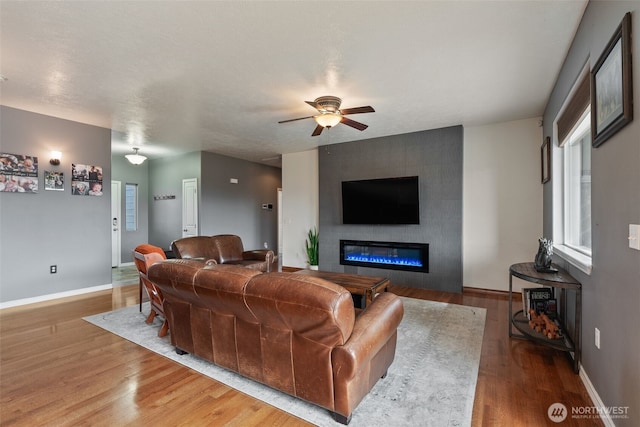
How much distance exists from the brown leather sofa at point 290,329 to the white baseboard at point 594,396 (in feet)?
4.04

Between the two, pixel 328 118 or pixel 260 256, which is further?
pixel 260 256

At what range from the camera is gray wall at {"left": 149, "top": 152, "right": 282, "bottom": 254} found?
22.5 ft

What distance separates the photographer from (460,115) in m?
4.27

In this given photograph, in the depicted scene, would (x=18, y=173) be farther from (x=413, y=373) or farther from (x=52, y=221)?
(x=413, y=373)

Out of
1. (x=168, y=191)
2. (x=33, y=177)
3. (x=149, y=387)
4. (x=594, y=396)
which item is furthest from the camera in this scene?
(x=168, y=191)

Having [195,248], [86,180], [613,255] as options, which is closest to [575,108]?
[613,255]

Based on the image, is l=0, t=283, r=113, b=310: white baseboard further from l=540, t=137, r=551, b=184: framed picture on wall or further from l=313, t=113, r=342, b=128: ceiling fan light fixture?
l=540, t=137, r=551, b=184: framed picture on wall

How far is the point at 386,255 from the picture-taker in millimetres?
5461

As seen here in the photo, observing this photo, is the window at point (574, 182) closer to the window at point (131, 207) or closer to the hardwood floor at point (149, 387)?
the hardwood floor at point (149, 387)

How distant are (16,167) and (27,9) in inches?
118

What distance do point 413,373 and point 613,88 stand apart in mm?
2217

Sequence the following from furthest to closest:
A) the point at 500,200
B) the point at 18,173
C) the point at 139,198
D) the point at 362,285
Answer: the point at 139,198 → the point at 500,200 → the point at 18,173 → the point at 362,285

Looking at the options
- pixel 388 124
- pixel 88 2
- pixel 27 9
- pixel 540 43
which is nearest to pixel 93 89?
pixel 27 9

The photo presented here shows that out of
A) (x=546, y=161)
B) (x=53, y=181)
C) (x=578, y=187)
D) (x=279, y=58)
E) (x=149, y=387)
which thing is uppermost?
(x=279, y=58)
